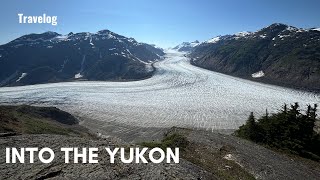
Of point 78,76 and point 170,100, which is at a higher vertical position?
point 78,76

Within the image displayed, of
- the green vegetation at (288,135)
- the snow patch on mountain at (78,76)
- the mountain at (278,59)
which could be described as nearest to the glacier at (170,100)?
the mountain at (278,59)

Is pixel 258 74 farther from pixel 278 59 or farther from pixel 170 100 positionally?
pixel 170 100

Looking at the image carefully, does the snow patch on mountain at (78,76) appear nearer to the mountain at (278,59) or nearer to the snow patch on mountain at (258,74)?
the mountain at (278,59)

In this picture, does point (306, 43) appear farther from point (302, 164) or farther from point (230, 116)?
point (302, 164)

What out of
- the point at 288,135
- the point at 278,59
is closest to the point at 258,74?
the point at 278,59

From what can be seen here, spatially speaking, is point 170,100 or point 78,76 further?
point 78,76

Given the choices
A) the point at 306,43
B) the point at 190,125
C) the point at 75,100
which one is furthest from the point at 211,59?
the point at 190,125
